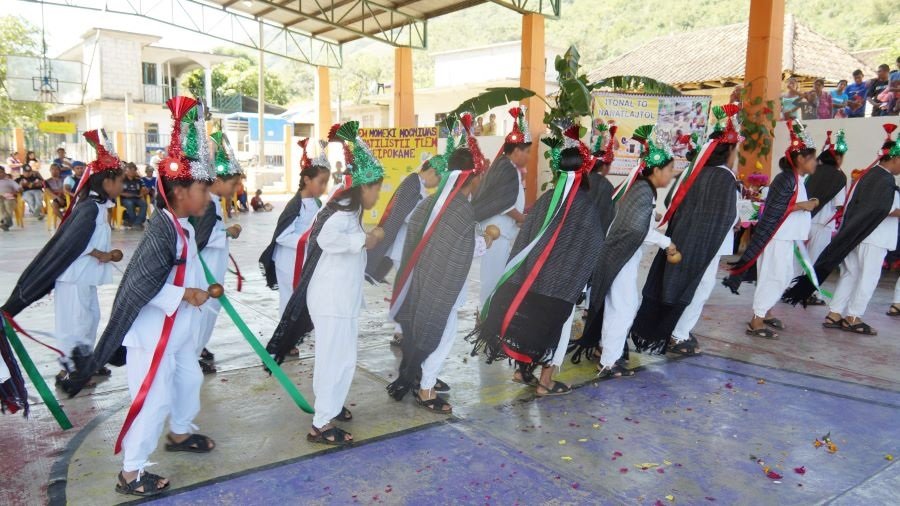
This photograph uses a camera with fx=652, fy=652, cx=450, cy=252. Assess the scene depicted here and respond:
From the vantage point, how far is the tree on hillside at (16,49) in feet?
100

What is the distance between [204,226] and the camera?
428 centimetres

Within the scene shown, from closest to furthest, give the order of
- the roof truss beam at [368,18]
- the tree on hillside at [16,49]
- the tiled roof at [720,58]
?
the roof truss beam at [368,18] < the tiled roof at [720,58] < the tree on hillside at [16,49]

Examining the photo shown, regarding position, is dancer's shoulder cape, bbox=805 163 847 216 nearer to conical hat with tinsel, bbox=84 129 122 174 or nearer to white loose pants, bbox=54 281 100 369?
conical hat with tinsel, bbox=84 129 122 174

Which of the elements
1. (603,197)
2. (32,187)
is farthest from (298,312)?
(32,187)

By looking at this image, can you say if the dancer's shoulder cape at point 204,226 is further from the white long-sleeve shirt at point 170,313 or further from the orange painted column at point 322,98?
the orange painted column at point 322,98

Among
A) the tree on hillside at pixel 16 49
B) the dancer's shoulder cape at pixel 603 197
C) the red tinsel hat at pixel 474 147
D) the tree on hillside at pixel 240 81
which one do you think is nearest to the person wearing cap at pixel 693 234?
the dancer's shoulder cape at pixel 603 197

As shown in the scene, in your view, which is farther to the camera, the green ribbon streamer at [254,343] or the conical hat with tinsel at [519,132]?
the conical hat with tinsel at [519,132]

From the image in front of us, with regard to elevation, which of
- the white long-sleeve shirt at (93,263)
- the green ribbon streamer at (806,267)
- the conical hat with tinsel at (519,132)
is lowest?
the green ribbon streamer at (806,267)

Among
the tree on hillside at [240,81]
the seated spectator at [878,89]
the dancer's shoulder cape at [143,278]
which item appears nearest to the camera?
the dancer's shoulder cape at [143,278]

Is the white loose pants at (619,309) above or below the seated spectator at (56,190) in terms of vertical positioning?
below

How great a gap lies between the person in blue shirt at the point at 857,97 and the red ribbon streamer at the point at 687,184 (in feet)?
24.5

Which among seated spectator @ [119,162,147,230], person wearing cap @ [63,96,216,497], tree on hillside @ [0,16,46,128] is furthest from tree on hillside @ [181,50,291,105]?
person wearing cap @ [63,96,216,497]

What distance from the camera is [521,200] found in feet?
18.2

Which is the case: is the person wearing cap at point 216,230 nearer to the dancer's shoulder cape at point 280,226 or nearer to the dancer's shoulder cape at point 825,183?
the dancer's shoulder cape at point 280,226
